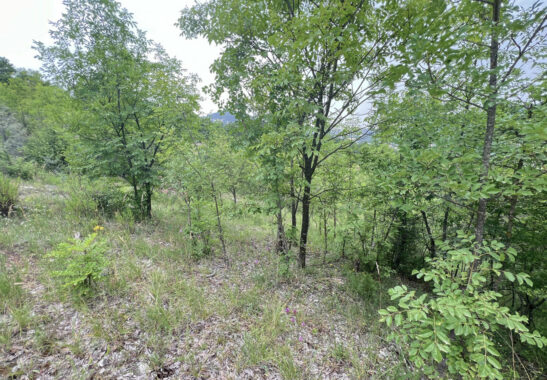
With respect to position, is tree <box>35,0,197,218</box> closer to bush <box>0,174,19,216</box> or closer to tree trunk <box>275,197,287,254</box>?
bush <box>0,174,19,216</box>

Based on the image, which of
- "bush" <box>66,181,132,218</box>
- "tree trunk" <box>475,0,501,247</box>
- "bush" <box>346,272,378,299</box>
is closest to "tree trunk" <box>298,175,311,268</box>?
"bush" <box>346,272,378,299</box>

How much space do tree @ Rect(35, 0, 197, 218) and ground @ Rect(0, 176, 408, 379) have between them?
214 centimetres

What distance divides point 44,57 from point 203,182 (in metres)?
5.52

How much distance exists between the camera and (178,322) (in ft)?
8.93

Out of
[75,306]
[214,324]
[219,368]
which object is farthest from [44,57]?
[219,368]

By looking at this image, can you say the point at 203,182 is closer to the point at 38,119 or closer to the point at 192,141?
the point at 192,141

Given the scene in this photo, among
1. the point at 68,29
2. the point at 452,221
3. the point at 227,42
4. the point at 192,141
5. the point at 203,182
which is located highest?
the point at 68,29

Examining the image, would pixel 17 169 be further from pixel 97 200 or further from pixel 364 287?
pixel 364 287

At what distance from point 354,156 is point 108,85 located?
21.3 feet

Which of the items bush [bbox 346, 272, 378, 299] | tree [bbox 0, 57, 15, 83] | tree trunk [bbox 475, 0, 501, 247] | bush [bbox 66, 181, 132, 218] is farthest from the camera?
tree [bbox 0, 57, 15, 83]

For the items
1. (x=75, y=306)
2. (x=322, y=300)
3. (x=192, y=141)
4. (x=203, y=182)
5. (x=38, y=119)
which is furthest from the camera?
(x=38, y=119)

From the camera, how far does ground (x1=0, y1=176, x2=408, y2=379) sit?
2.21 m

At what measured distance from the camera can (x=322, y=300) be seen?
12.3ft

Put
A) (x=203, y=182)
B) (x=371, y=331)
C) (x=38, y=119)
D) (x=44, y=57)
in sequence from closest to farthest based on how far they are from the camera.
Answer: (x=371, y=331), (x=203, y=182), (x=44, y=57), (x=38, y=119)
